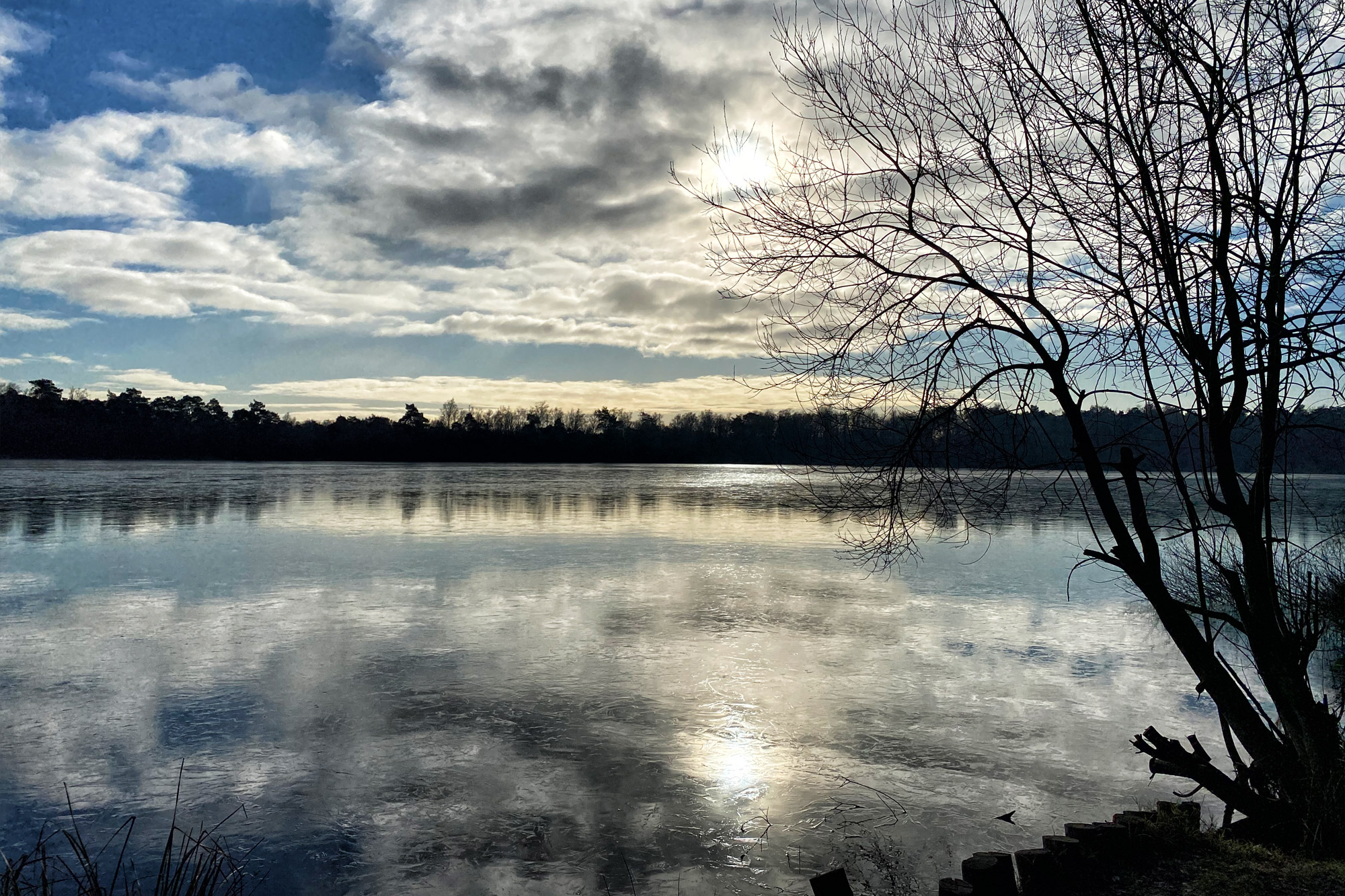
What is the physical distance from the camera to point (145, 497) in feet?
97.1

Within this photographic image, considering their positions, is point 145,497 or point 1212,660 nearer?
point 1212,660

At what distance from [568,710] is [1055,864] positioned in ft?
13.1

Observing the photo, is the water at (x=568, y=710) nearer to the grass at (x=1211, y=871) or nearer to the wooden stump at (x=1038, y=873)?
the wooden stump at (x=1038, y=873)

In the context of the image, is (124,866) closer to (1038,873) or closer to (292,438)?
(1038,873)

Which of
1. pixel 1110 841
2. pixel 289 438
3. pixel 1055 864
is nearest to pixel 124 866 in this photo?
pixel 1055 864

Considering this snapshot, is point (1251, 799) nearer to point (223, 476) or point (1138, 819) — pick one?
point (1138, 819)

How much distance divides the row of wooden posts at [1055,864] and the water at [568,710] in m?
0.53

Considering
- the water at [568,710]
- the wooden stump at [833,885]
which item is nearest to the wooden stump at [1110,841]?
the water at [568,710]

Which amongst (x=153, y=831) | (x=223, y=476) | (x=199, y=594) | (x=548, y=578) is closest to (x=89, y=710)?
(x=153, y=831)

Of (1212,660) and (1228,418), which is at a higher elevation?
(1228,418)

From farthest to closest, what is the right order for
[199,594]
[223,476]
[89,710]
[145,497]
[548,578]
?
1. [223,476]
2. [145,497]
3. [548,578]
4. [199,594]
5. [89,710]

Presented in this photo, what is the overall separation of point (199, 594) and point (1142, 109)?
12.2 m

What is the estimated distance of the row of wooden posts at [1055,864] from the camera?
396cm

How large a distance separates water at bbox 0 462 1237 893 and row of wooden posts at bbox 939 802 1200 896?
1.73 feet
